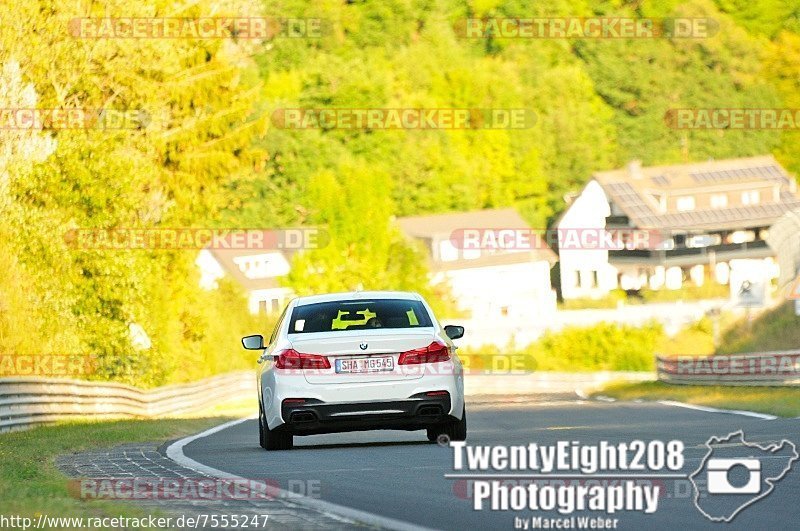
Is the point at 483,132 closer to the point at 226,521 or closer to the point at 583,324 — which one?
the point at 583,324

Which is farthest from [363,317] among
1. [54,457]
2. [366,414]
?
[54,457]

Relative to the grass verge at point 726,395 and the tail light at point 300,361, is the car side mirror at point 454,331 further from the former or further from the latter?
the grass verge at point 726,395

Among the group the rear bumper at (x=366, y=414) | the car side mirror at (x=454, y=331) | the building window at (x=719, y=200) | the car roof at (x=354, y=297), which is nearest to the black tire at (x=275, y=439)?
the rear bumper at (x=366, y=414)

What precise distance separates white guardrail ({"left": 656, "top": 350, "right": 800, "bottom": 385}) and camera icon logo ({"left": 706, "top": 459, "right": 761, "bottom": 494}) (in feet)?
79.4

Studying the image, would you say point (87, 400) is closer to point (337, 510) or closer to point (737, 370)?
point (737, 370)

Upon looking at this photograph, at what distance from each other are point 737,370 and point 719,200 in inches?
3788

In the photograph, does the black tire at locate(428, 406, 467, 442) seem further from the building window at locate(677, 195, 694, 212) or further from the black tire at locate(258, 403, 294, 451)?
the building window at locate(677, 195, 694, 212)

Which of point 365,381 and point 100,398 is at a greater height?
point 365,381

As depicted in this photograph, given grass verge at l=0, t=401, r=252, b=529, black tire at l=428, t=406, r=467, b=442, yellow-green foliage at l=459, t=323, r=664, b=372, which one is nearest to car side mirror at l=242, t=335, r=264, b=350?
black tire at l=428, t=406, r=467, b=442

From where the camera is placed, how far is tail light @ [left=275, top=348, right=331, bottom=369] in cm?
1775

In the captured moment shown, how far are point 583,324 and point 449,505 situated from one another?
92.2m

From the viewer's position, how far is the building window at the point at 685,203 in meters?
140

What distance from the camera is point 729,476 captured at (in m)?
13.5

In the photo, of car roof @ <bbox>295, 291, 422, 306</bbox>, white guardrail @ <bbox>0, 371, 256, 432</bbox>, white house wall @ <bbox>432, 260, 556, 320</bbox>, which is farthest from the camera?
white house wall @ <bbox>432, 260, 556, 320</bbox>
